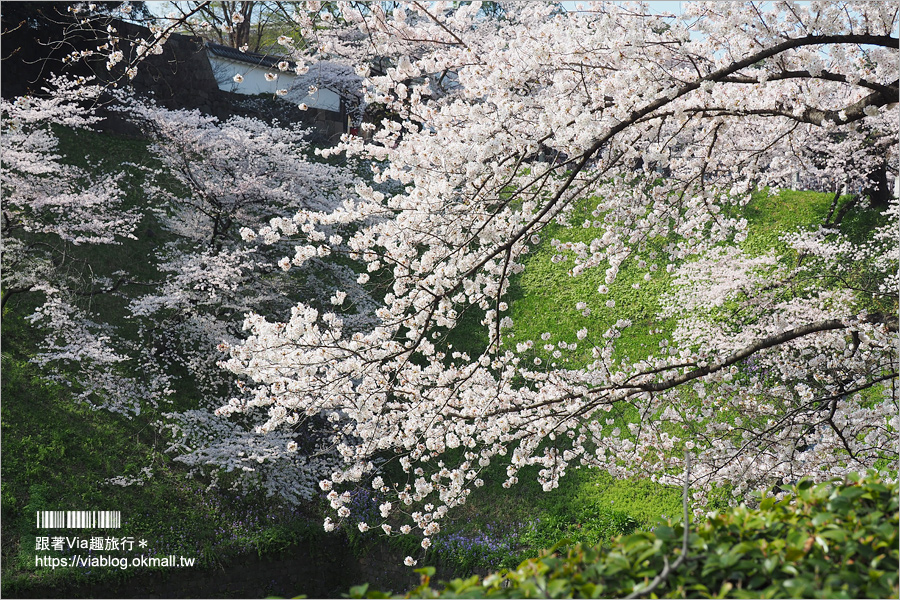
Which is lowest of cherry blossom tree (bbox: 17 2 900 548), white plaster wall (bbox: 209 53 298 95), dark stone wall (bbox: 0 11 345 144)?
cherry blossom tree (bbox: 17 2 900 548)

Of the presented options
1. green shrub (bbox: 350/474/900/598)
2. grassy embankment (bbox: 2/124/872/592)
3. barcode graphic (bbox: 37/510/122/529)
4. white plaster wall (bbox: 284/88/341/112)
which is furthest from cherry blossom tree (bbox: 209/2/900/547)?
white plaster wall (bbox: 284/88/341/112)

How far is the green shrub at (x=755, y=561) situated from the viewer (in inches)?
62.6

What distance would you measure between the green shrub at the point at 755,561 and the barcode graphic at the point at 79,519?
20.7ft

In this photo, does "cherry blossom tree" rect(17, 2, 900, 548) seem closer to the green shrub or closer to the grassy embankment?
the green shrub

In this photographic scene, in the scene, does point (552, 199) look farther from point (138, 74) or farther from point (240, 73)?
point (240, 73)

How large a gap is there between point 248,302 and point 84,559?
10.4 ft

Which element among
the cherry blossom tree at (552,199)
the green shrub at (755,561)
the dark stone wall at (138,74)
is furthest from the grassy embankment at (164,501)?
the green shrub at (755,561)

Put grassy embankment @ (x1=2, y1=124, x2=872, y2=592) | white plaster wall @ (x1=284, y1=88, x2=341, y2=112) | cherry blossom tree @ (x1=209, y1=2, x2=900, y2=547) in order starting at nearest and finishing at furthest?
cherry blossom tree @ (x1=209, y1=2, x2=900, y2=547), grassy embankment @ (x1=2, y1=124, x2=872, y2=592), white plaster wall @ (x1=284, y1=88, x2=341, y2=112)

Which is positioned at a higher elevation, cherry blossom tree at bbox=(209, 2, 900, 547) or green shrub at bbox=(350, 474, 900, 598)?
cherry blossom tree at bbox=(209, 2, 900, 547)

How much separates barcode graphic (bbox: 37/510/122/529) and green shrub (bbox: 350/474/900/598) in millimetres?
6298

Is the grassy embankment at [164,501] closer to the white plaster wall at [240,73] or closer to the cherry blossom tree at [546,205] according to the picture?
the cherry blossom tree at [546,205]

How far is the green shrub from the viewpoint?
5.21ft

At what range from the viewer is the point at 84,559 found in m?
6.50

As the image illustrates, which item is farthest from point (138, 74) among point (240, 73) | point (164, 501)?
point (164, 501)
